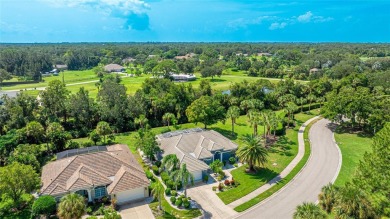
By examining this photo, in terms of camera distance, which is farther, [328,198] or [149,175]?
[149,175]

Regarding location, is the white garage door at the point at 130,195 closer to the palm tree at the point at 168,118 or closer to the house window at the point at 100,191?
the house window at the point at 100,191

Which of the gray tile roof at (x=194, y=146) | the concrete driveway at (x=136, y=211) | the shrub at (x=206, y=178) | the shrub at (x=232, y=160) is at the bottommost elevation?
the concrete driveway at (x=136, y=211)

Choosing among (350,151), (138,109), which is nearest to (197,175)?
(138,109)

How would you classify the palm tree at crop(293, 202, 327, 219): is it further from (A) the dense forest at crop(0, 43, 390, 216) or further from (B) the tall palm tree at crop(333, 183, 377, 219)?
(A) the dense forest at crop(0, 43, 390, 216)

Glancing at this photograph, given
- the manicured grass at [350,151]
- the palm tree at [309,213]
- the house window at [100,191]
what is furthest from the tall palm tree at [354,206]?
the house window at [100,191]

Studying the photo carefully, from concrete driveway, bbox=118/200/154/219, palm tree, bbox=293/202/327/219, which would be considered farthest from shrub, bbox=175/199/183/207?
Answer: palm tree, bbox=293/202/327/219

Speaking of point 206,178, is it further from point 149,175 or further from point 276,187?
point 276,187
